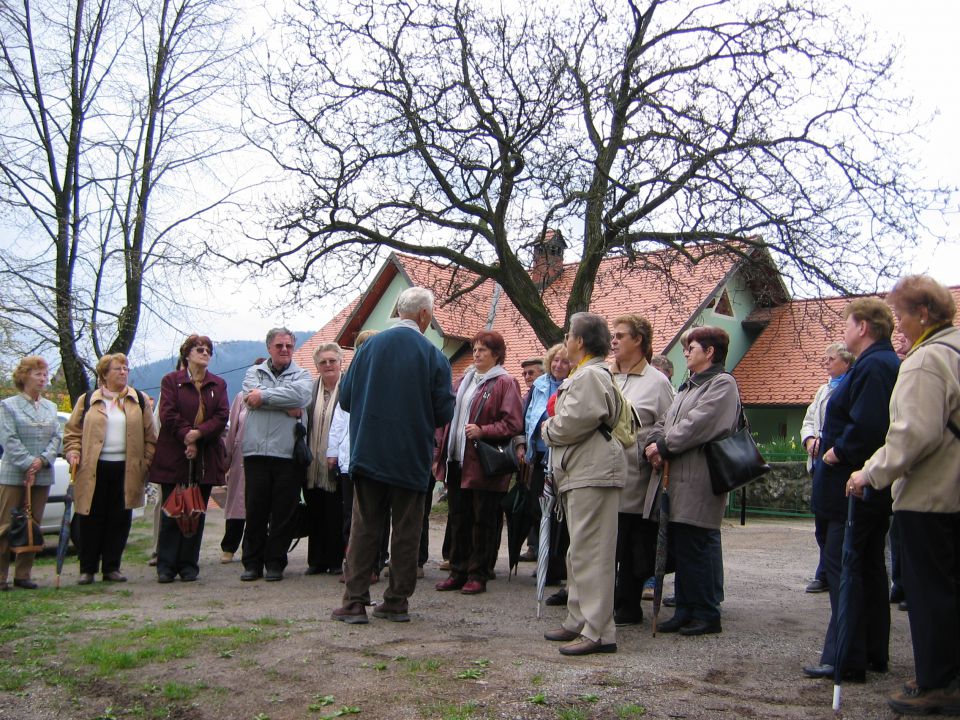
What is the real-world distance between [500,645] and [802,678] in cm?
158

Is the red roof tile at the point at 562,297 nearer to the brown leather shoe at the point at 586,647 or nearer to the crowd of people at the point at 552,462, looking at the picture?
the crowd of people at the point at 552,462

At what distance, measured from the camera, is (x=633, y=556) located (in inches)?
238

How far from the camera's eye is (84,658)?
478 cm

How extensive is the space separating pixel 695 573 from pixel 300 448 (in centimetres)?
359

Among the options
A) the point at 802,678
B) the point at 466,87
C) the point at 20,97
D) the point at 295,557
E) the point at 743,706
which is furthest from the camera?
the point at 466,87

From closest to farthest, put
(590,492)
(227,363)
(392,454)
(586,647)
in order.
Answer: (586,647) < (590,492) < (392,454) < (227,363)

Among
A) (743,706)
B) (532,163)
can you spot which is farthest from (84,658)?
(532,163)

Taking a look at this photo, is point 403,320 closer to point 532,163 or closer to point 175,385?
point 175,385

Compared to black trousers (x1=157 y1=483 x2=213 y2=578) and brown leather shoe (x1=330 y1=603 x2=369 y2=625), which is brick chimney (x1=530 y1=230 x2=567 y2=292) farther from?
brown leather shoe (x1=330 y1=603 x2=369 y2=625)

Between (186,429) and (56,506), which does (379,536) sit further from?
(56,506)

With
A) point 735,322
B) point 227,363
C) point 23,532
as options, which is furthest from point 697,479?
point 735,322

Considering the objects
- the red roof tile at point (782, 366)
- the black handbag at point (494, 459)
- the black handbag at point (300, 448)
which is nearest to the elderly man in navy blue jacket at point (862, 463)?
the black handbag at point (494, 459)

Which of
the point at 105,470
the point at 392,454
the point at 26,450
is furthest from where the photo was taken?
the point at 105,470

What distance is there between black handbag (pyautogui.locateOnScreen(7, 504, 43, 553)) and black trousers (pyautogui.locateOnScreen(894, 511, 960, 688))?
635 centimetres
